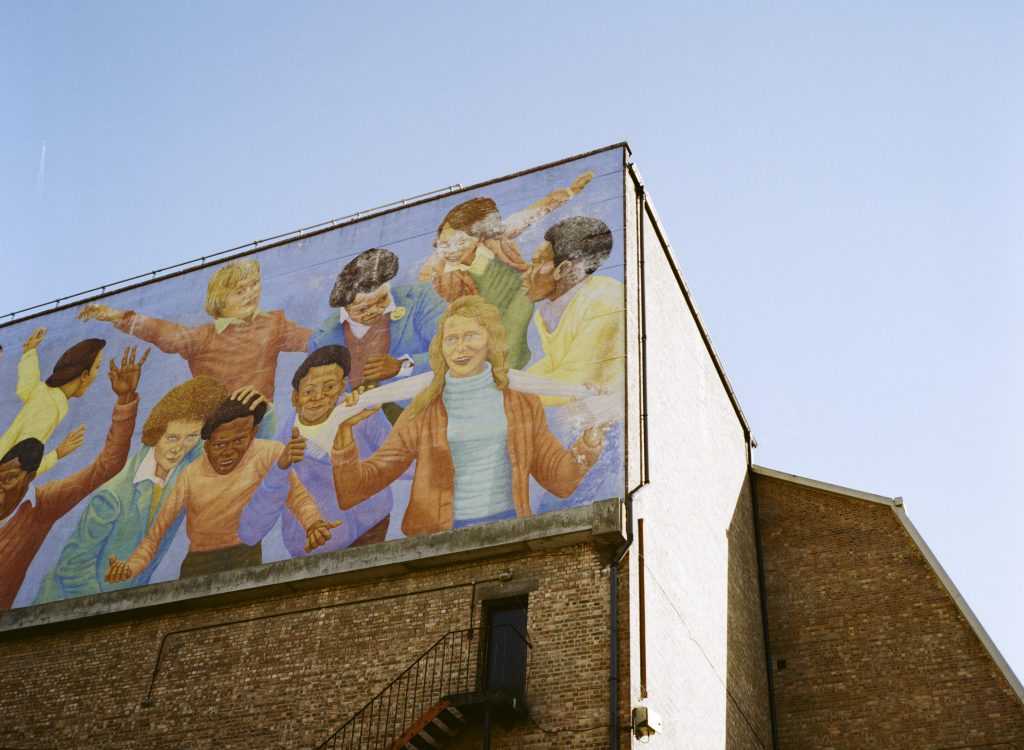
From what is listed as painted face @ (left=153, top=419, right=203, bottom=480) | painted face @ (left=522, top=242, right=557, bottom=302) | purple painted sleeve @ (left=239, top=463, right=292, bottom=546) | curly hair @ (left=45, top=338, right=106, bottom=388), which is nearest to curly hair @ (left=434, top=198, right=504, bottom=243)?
painted face @ (left=522, top=242, right=557, bottom=302)

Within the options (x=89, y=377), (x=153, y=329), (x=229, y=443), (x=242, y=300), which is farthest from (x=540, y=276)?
(x=89, y=377)

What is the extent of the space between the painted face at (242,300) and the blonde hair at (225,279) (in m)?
0.08

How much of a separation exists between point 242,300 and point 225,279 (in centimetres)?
99

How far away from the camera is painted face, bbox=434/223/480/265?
72.7ft

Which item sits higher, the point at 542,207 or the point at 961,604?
the point at 542,207

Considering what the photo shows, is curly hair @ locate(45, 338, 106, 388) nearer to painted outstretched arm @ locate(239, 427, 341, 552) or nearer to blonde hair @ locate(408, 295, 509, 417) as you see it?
painted outstretched arm @ locate(239, 427, 341, 552)

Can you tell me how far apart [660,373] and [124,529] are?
34.6 feet

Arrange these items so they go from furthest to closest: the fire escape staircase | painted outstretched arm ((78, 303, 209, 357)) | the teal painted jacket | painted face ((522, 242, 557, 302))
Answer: painted outstretched arm ((78, 303, 209, 357))
the teal painted jacket
painted face ((522, 242, 557, 302))
the fire escape staircase

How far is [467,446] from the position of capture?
19.6 meters

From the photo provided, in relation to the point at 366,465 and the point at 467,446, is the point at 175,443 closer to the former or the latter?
the point at 366,465

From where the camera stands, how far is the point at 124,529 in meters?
21.8

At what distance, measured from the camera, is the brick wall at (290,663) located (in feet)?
53.7

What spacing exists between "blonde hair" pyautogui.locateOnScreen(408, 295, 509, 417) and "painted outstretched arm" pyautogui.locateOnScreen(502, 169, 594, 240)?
167cm

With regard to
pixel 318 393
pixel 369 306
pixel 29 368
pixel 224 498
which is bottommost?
pixel 224 498
